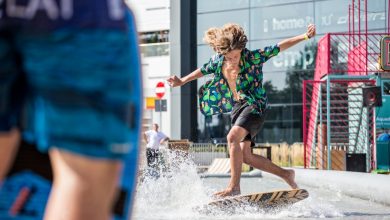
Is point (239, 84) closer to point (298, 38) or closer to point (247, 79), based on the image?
point (247, 79)

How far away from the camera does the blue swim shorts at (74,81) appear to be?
4.90ft

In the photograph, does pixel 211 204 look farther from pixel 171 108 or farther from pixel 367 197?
pixel 171 108

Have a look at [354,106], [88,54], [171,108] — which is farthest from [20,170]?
[171,108]

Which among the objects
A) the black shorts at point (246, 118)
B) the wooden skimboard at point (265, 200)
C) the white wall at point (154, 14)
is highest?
the white wall at point (154, 14)

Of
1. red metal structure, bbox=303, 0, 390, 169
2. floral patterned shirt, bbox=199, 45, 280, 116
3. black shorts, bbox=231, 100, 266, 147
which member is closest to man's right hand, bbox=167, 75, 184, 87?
floral patterned shirt, bbox=199, 45, 280, 116

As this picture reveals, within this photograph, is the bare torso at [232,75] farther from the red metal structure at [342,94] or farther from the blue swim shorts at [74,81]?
the red metal structure at [342,94]

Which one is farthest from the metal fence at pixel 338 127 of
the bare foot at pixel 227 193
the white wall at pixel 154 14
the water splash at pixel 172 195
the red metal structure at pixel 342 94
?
the white wall at pixel 154 14

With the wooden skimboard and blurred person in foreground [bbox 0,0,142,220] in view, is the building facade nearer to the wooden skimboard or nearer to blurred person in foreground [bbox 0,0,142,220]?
the wooden skimboard

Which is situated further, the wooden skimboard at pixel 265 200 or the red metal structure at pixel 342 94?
the red metal structure at pixel 342 94

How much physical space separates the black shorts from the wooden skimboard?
21.6 inches

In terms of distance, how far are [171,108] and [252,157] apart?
22099mm

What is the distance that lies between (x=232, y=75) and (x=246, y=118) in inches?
15.6

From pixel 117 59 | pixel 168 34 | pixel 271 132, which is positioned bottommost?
pixel 271 132

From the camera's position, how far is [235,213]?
5410 millimetres
